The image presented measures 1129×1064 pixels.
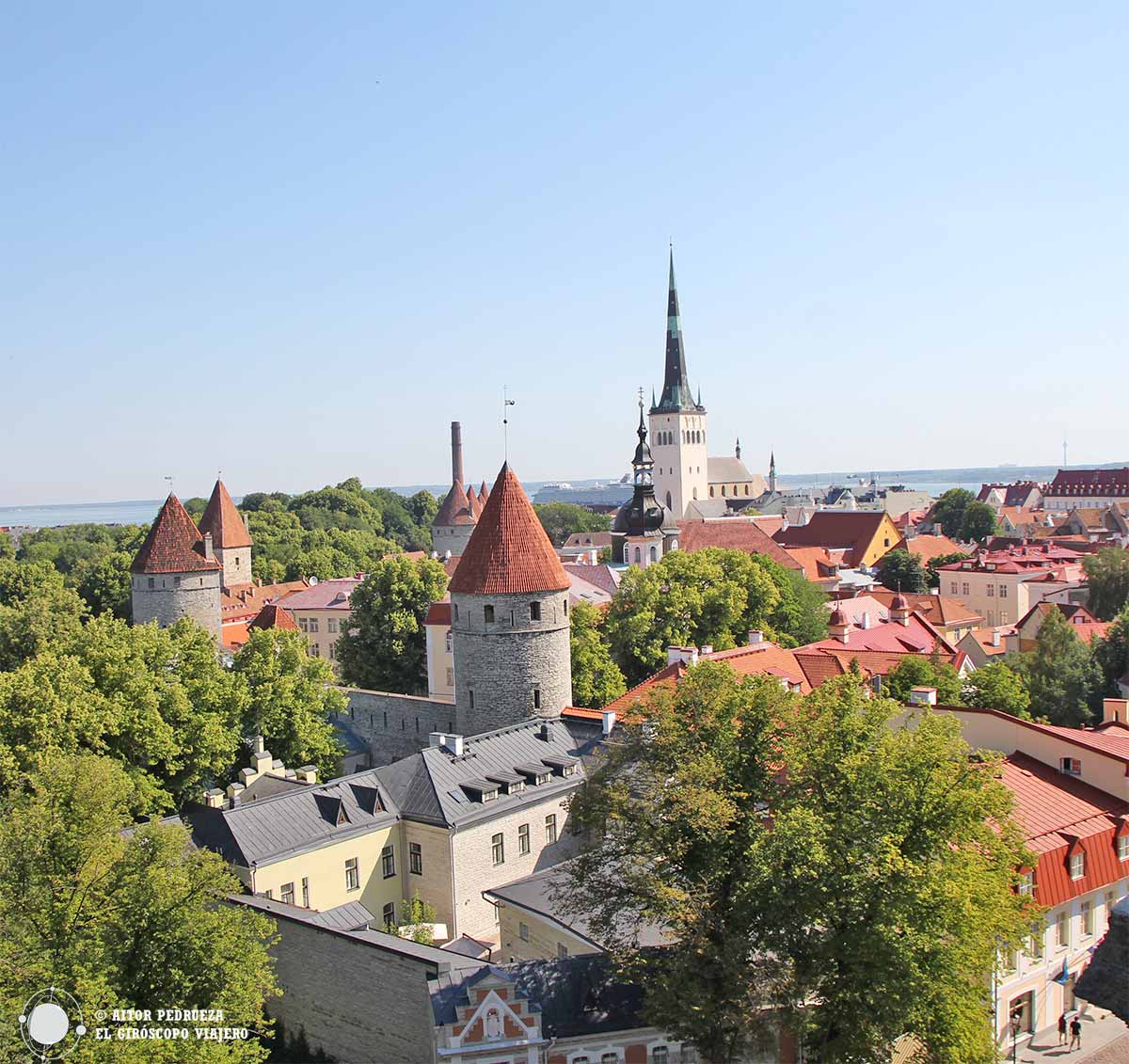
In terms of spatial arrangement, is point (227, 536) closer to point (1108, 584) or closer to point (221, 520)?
point (221, 520)

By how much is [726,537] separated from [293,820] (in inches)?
2082

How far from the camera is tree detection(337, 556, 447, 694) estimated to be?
137 feet

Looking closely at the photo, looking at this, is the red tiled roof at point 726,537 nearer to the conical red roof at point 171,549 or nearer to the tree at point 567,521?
the conical red roof at point 171,549

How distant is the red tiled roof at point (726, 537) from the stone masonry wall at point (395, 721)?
3631 cm

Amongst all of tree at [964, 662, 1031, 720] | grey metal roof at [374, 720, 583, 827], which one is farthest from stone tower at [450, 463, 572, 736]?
tree at [964, 662, 1031, 720]

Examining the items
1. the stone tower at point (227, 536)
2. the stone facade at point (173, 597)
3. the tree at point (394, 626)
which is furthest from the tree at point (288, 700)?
the stone tower at point (227, 536)

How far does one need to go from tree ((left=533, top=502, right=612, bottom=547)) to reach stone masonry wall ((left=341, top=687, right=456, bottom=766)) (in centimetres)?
8166

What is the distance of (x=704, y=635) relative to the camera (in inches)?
1702

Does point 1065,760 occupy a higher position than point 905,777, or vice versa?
point 905,777

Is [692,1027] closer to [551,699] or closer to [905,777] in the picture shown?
[905,777]

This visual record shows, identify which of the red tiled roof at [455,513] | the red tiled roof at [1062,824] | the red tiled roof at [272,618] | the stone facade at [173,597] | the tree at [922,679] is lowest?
the red tiled roof at [1062,824]

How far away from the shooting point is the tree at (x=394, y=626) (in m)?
41.8

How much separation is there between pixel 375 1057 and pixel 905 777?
9.31 meters

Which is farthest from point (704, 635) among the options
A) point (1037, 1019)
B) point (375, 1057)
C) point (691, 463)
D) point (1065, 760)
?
point (691, 463)
